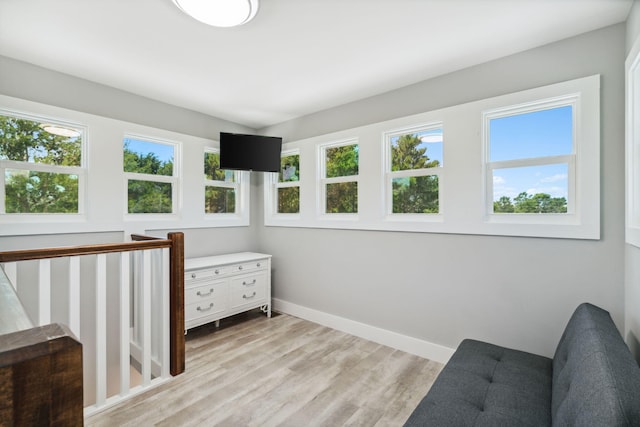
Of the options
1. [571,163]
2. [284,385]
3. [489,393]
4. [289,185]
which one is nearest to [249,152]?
[289,185]

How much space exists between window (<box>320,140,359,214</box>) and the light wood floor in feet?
4.81

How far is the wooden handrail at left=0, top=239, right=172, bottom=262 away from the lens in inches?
66.2

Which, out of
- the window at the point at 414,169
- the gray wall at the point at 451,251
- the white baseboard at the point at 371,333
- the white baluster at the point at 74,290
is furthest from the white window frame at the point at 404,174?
the white baluster at the point at 74,290

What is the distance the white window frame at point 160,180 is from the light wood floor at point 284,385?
1376 mm

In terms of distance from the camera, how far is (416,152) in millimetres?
2971

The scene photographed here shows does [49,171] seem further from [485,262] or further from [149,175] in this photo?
[485,262]

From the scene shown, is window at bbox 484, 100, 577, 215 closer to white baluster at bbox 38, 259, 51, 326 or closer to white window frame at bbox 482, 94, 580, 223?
white window frame at bbox 482, 94, 580, 223

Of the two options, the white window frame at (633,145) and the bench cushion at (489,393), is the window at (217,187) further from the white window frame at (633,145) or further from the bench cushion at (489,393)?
the white window frame at (633,145)

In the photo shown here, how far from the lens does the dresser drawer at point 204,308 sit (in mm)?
3067

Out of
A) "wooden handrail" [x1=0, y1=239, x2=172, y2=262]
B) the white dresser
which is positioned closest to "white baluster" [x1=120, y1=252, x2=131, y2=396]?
"wooden handrail" [x1=0, y1=239, x2=172, y2=262]

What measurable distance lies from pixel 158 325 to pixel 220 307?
96 centimetres

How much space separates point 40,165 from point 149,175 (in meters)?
0.90

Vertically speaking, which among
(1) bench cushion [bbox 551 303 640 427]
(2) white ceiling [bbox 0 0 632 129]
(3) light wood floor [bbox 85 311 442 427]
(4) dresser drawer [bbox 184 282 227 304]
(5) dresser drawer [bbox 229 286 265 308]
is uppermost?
(2) white ceiling [bbox 0 0 632 129]

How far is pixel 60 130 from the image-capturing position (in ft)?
9.13
